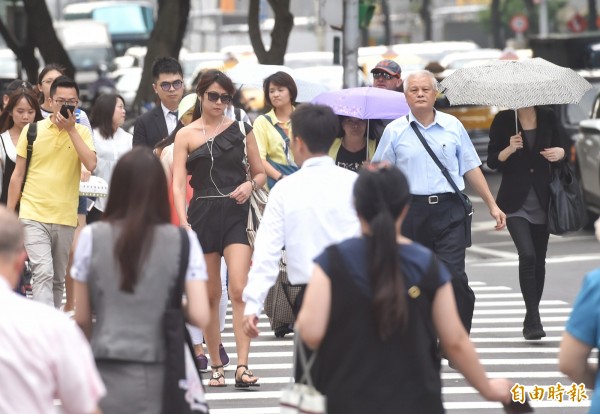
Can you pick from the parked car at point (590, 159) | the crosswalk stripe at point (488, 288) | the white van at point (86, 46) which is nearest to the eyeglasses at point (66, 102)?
the crosswalk stripe at point (488, 288)

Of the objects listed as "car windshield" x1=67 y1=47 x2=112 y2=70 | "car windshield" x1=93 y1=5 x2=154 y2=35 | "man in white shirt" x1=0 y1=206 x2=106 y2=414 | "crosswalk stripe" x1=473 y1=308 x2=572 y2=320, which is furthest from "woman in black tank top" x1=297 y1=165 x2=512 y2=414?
"car windshield" x1=93 y1=5 x2=154 y2=35

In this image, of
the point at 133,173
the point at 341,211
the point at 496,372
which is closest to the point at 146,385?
the point at 133,173

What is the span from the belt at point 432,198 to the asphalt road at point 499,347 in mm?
1113

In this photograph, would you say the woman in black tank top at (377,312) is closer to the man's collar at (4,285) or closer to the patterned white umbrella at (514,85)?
the man's collar at (4,285)

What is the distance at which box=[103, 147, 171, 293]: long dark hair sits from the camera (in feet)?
17.4

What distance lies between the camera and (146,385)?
528 cm

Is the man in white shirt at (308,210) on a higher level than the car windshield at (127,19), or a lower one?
higher

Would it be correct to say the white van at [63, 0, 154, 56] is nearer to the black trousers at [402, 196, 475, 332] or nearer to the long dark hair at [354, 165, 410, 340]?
the black trousers at [402, 196, 475, 332]

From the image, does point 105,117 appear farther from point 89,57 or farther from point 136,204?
point 89,57

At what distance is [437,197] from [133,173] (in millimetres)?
4537

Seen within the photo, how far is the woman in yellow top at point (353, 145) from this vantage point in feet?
34.5

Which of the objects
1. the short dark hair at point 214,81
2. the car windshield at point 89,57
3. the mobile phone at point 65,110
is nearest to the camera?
the short dark hair at point 214,81

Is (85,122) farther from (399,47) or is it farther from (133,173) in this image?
(399,47)

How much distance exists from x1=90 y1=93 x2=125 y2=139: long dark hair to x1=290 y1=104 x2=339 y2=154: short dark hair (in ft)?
19.4
